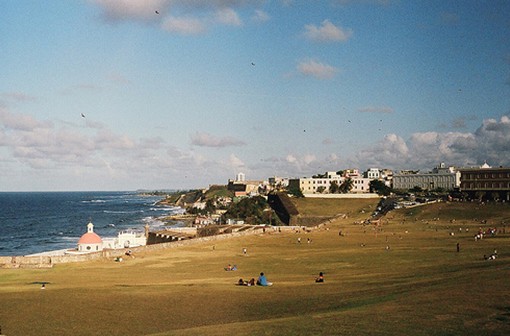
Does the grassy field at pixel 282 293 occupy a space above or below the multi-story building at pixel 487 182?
below

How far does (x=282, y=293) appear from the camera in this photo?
30594mm

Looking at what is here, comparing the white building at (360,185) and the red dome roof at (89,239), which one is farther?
the white building at (360,185)

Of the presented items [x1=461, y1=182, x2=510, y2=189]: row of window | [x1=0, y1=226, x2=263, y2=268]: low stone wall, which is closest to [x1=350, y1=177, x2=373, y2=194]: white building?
[x1=461, y1=182, x2=510, y2=189]: row of window

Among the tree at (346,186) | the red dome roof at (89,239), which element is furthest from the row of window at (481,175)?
the red dome roof at (89,239)

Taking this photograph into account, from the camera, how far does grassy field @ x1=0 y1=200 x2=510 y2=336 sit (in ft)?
61.6

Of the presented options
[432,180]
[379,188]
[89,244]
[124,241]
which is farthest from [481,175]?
[89,244]

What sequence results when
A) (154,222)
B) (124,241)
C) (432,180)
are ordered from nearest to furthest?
1. (124,241)
2. (154,222)
3. (432,180)

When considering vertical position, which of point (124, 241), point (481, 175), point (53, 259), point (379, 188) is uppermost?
point (481, 175)

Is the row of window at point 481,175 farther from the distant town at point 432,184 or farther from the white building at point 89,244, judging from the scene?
the white building at point 89,244

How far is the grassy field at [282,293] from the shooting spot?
61.6ft

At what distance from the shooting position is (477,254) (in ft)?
154

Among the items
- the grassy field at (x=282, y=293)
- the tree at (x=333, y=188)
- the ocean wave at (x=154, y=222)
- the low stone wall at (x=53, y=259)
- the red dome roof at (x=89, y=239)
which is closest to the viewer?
the grassy field at (x=282, y=293)

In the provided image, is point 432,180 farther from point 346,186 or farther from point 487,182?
point 487,182

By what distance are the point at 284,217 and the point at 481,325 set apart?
12283 cm
